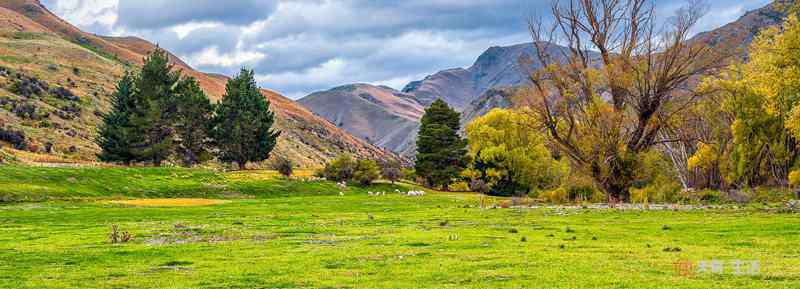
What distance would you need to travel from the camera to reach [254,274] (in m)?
18.3

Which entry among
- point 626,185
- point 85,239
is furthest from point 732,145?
point 85,239

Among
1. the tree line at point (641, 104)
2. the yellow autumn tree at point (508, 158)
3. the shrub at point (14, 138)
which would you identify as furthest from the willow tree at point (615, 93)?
the shrub at point (14, 138)

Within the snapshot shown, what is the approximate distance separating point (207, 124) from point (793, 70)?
6839 cm

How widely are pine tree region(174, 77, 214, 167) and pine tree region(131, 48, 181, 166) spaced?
3.60 feet

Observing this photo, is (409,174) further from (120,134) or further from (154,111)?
(120,134)

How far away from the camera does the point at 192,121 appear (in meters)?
89.4

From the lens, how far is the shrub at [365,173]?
89988 millimetres

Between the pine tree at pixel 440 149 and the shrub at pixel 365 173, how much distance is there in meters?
8.70

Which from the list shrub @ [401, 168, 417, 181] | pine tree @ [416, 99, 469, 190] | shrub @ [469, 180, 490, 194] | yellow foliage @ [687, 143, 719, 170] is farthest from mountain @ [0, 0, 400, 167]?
yellow foliage @ [687, 143, 719, 170]

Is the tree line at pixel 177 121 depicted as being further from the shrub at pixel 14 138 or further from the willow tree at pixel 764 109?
the willow tree at pixel 764 109

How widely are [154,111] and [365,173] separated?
25497mm

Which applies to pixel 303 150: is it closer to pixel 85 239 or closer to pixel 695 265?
pixel 85 239

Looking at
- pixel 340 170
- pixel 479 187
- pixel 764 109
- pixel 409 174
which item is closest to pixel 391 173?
pixel 409 174

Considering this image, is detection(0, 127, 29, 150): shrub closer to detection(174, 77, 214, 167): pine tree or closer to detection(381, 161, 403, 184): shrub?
detection(174, 77, 214, 167): pine tree
